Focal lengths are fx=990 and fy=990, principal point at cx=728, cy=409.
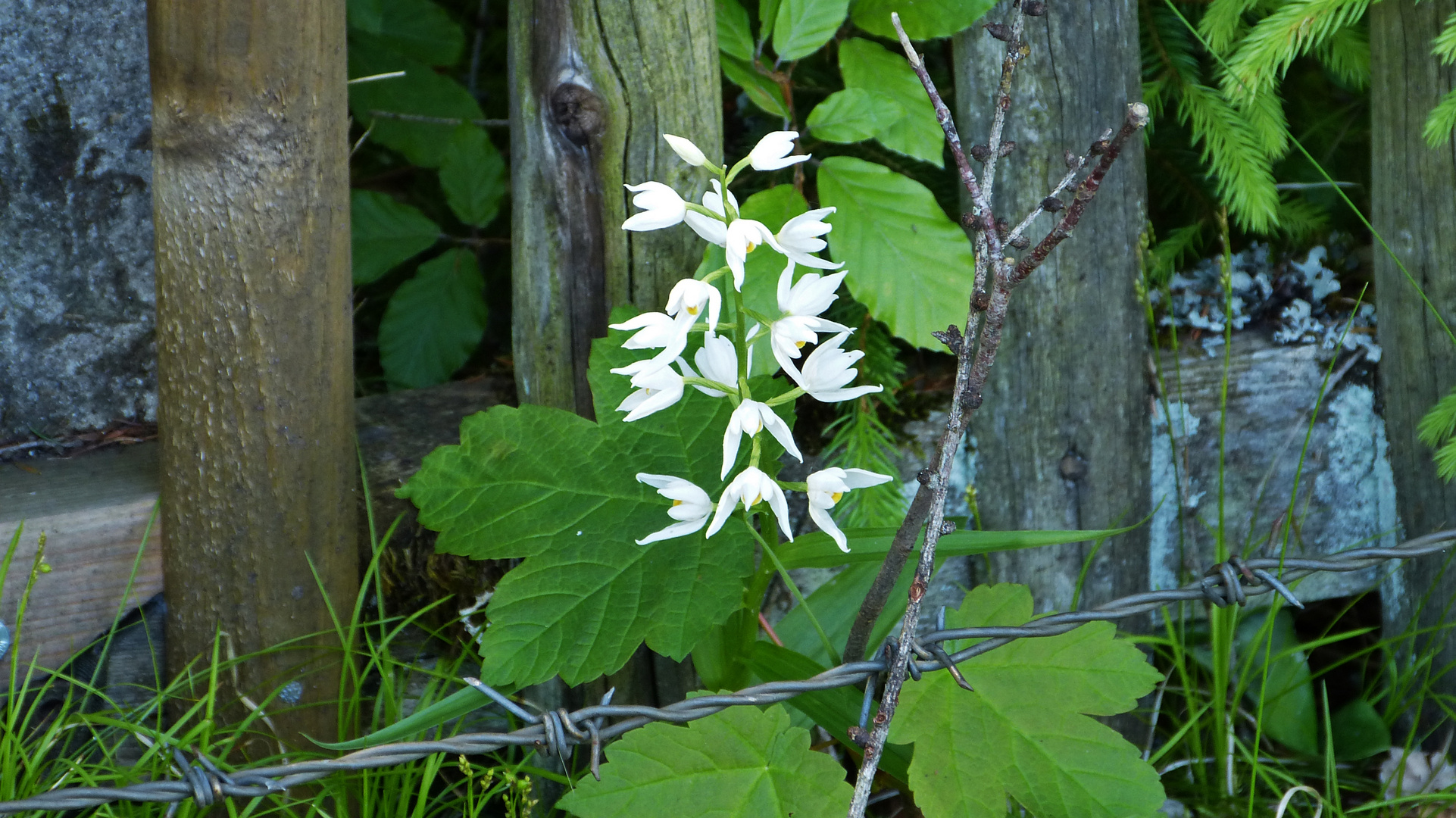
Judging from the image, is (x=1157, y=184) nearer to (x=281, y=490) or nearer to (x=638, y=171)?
(x=638, y=171)

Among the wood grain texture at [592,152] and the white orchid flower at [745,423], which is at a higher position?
the wood grain texture at [592,152]

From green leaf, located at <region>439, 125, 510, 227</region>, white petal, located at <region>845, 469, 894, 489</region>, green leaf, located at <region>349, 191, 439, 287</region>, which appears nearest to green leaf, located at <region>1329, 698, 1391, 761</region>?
white petal, located at <region>845, 469, 894, 489</region>

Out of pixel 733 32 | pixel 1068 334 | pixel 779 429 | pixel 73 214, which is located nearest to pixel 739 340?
pixel 779 429

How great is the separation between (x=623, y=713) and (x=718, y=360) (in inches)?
17.3

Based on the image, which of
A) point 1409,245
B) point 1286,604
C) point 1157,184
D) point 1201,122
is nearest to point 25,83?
point 1201,122

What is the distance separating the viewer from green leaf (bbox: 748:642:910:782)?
142cm

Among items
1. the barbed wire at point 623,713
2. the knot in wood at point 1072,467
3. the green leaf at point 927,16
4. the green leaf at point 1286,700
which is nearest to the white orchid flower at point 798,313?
the barbed wire at point 623,713

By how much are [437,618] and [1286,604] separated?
1849 millimetres

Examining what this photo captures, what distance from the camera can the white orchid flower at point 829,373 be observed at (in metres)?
1.16

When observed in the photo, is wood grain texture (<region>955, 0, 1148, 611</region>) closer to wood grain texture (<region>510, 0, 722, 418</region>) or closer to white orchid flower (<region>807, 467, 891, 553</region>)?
wood grain texture (<region>510, 0, 722, 418</region>)

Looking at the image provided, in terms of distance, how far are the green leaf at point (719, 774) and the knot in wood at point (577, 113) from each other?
0.89 metres

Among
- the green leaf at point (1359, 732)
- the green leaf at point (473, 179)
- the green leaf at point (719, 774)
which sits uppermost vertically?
the green leaf at point (473, 179)

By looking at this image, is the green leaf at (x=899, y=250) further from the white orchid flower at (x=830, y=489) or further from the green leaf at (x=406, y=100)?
the green leaf at (x=406, y=100)

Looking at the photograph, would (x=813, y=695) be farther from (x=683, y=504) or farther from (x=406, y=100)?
(x=406, y=100)
